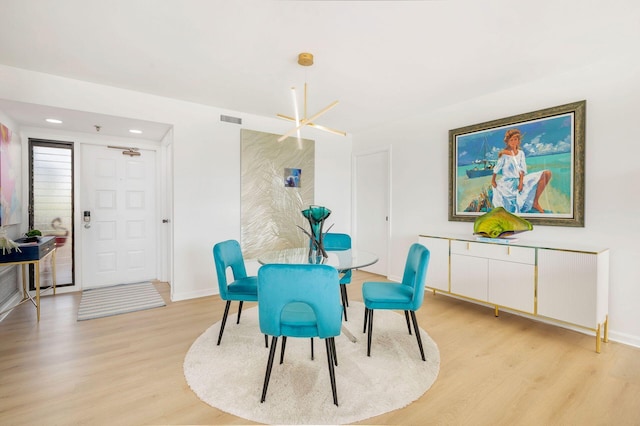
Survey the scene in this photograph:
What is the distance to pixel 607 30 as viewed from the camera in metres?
2.18

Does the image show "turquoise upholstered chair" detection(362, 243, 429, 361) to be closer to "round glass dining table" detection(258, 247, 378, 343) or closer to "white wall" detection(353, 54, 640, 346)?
"round glass dining table" detection(258, 247, 378, 343)

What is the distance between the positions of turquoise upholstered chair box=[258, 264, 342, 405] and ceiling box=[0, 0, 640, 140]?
171 centimetres

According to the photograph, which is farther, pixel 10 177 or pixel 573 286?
pixel 10 177

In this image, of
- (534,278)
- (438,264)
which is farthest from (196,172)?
(534,278)

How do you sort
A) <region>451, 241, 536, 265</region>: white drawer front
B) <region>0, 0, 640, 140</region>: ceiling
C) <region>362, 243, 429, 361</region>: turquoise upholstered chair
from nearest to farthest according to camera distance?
1. <region>0, 0, 640, 140</region>: ceiling
2. <region>362, 243, 429, 361</region>: turquoise upholstered chair
3. <region>451, 241, 536, 265</region>: white drawer front

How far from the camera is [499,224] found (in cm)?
305

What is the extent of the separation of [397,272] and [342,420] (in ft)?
10.4

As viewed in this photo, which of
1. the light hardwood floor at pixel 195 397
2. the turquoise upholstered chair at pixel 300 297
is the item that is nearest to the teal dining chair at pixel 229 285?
the light hardwood floor at pixel 195 397

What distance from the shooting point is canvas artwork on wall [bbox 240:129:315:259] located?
416 centimetres

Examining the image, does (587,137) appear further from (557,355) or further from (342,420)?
(342,420)

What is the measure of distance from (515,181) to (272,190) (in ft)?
10.2

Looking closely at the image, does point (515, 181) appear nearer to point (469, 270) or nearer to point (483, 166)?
point (483, 166)

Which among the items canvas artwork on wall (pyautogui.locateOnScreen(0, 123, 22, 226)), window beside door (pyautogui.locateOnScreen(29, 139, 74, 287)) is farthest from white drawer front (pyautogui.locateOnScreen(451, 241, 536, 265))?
window beside door (pyautogui.locateOnScreen(29, 139, 74, 287))

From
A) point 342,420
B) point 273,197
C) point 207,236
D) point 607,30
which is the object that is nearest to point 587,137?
point 607,30
